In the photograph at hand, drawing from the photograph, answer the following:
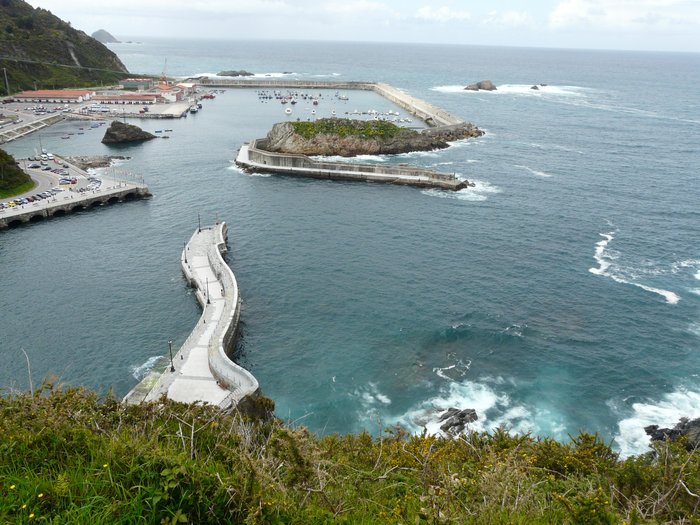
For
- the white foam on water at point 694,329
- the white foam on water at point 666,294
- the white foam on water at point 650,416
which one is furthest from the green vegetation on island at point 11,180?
the white foam on water at point 694,329

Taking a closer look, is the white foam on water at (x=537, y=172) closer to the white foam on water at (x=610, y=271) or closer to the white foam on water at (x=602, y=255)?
the white foam on water at (x=602, y=255)

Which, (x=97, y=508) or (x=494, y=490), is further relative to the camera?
(x=494, y=490)

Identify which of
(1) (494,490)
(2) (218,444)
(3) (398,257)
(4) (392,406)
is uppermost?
(2) (218,444)

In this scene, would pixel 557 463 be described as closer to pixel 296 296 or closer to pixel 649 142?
pixel 296 296

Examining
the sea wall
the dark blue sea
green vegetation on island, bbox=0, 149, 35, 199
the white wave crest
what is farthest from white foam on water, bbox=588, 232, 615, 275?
green vegetation on island, bbox=0, 149, 35, 199

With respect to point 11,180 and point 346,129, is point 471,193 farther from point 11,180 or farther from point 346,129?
point 11,180

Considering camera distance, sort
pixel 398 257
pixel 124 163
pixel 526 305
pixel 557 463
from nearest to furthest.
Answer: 1. pixel 557 463
2. pixel 526 305
3. pixel 398 257
4. pixel 124 163

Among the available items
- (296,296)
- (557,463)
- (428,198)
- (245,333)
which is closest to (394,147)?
(428,198)

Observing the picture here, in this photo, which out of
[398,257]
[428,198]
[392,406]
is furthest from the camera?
[428,198]
